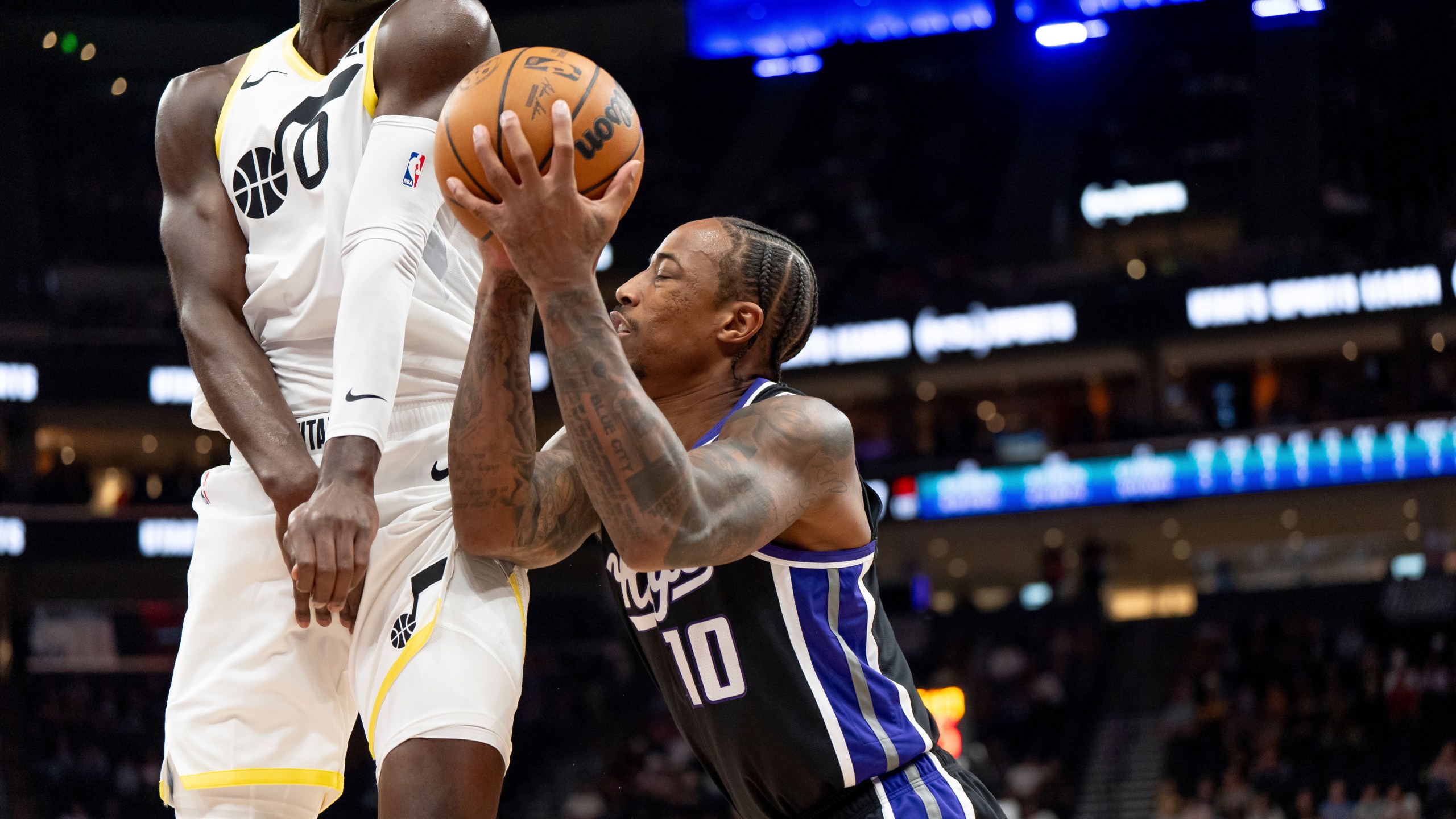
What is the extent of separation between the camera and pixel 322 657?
8.23 feet

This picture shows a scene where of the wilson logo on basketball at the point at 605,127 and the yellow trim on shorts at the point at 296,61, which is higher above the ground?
the yellow trim on shorts at the point at 296,61

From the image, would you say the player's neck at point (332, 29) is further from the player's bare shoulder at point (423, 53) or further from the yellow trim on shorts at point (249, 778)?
the yellow trim on shorts at point (249, 778)

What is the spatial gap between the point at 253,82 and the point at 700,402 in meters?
1.09

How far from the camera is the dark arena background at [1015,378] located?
16.8m

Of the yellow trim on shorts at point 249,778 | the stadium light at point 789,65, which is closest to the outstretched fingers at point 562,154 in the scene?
the yellow trim on shorts at point 249,778

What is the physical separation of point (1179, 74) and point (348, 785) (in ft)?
52.9

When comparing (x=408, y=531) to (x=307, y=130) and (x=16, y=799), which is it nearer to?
(x=307, y=130)

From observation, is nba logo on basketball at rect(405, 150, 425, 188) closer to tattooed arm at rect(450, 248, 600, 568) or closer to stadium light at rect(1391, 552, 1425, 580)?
tattooed arm at rect(450, 248, 600, 568)

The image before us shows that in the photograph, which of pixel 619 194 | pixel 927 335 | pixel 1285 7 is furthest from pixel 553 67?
pixel 1285 7

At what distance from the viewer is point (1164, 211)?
2141cm

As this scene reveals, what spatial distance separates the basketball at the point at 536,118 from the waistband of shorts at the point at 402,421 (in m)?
0.43

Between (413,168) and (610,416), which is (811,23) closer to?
(413,168)

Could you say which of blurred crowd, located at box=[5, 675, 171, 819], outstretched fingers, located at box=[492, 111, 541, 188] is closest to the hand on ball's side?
outstretched fingers, located at box=[492, 111, 541, 188]

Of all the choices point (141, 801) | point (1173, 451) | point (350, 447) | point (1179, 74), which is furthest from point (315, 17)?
point (1179, 74)
